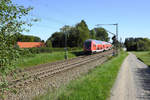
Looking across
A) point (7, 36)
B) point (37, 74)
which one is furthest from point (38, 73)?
point (7, 36)

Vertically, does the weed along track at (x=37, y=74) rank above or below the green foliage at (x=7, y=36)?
below

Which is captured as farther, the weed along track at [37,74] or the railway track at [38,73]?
the railway track at [38,73]

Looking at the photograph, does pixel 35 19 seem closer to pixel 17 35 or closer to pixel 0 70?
pixel 17 35

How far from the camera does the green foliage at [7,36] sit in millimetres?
3248

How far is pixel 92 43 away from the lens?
3434 cm

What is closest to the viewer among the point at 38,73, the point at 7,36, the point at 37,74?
the point at 7,36

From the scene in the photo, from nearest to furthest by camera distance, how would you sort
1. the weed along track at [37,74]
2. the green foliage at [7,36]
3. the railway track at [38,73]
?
the green foliage at [7,36]
the weed along track at [37,74]
the railway track at [38,73]

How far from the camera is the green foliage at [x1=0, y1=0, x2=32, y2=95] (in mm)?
3248

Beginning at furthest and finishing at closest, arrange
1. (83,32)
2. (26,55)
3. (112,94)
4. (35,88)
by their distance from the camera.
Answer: (83,32) < (35,88) < (112,94) < (26,55)

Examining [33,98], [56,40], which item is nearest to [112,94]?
[33,98]

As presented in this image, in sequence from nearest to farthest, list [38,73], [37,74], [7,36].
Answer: [7,36] < [37,74] < [38,73]

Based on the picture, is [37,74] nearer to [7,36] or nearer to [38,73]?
[38,73]

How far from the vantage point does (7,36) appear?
3408 millimetres

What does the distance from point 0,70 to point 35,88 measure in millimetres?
6121
